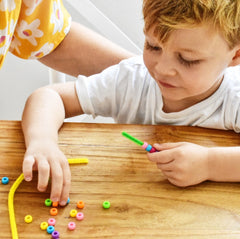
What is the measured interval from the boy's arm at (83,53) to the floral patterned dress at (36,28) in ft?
0.09

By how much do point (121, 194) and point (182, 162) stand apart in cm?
13

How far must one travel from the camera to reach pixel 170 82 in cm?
71

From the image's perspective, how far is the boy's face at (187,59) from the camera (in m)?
0.64

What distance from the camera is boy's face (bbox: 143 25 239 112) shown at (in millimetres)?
636

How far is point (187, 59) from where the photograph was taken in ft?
2.19

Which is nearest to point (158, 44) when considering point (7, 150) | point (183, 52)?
point (183, 52)

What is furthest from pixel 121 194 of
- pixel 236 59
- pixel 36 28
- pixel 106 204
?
pixel 36 28

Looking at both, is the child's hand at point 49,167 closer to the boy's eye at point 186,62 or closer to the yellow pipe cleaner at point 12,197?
the yellow pipe cleaner at point 12,197

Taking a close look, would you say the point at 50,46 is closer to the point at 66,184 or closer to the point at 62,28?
the point at 62,28

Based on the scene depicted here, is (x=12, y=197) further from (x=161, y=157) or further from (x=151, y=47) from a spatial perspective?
(x=151, y=47)

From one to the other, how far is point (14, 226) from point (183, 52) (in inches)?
15.4

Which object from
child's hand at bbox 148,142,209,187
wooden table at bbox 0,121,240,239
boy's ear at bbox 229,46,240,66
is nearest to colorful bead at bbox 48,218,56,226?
wooden table at bbox 0,121,240,239

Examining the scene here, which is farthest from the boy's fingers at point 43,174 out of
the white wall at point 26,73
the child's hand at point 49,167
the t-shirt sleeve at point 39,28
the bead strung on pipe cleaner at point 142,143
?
the white wall at point 26,73

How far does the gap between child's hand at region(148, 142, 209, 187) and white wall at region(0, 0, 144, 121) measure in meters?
1.23
